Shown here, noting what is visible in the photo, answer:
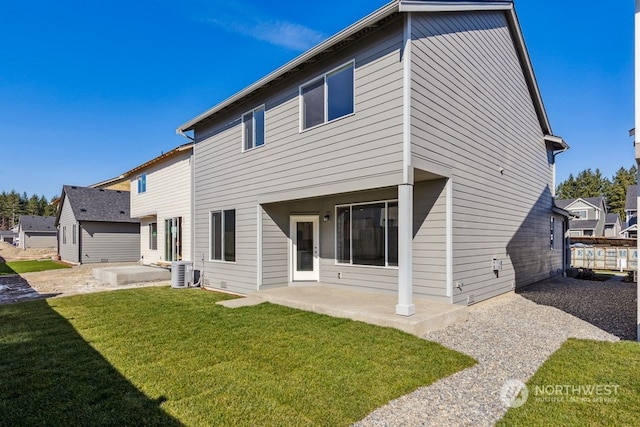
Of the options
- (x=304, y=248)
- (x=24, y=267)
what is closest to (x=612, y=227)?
(x=304, y=248)

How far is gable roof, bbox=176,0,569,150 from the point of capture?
243 inches

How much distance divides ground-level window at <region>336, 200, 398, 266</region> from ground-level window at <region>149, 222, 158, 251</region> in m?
10.9

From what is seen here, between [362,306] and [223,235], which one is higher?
[223,235]

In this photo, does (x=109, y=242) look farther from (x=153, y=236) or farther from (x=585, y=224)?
(x=585, y=224)

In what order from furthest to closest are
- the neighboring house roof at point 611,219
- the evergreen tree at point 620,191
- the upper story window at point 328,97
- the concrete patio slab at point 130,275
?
the evergreen tree at point 620,191 → the neighboring house roof at point 611,219 → the concrete patio slab at point 130,275 → the upper story window at point 328,97

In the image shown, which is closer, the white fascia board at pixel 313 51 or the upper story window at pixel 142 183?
the white fascia board at pixel 313 51

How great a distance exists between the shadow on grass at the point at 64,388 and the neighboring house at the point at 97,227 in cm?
1730

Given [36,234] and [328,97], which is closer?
[328,97]

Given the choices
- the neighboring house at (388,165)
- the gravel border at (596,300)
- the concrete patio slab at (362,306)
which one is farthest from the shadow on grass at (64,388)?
the gravel border at (596,300)

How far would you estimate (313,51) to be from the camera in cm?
738

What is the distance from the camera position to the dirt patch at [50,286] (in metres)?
10.1

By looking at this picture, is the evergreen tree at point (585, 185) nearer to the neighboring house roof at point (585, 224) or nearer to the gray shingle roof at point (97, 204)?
the neighboring house roof at point (585, 224)

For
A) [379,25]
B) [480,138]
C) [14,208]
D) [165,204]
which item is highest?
[379,25]

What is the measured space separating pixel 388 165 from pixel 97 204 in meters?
21.9
